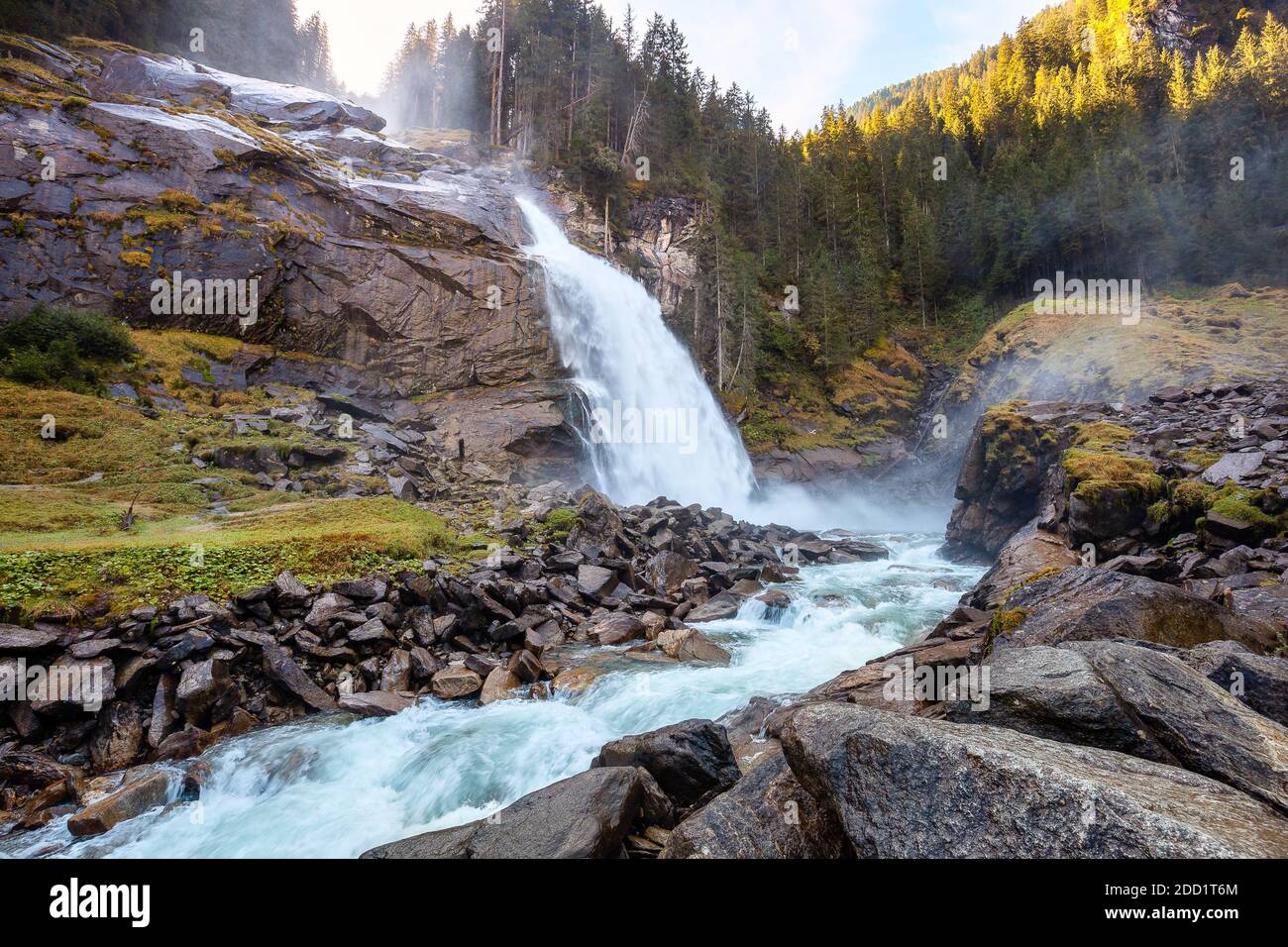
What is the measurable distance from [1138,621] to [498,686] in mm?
8884

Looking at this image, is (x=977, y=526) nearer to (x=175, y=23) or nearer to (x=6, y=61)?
(x=6, y=61)

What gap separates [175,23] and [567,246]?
3882cm

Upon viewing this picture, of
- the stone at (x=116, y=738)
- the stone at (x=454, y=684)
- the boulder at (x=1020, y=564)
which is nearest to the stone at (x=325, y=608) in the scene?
the stone at (x=454, y=684)

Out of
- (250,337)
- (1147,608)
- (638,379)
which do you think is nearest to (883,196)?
(638,379)

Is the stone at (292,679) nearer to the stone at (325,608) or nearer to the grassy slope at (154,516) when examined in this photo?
the stone at (325,608)

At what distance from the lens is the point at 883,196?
55.7m

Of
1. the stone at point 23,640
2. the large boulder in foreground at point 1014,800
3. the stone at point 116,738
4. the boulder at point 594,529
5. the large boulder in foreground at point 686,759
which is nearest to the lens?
the large boulder in foreground at point 1014,800

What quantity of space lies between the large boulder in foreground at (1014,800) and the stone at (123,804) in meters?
7.34

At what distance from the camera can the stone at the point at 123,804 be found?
5.84m

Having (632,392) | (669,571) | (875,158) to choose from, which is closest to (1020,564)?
(669,571)

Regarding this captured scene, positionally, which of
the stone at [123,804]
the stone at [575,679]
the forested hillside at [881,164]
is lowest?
the stone at [575,679]

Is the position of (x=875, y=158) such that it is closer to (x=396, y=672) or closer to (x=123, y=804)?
(x=396, y=672)

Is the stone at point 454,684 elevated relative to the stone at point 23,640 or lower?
lower

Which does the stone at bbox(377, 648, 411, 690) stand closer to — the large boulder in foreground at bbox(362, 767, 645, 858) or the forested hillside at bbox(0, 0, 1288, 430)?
the large boulder in foreground at bbox(362, 767, 645, 858)
